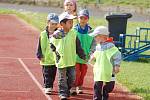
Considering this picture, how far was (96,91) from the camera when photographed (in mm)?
8188

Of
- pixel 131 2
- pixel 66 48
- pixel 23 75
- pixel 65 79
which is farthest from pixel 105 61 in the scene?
pixel 131 2

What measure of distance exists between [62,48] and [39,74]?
3349 mm

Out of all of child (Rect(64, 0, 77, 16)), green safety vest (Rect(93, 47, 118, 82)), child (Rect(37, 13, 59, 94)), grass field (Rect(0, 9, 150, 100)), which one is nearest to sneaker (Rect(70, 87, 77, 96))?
child (Rect(37, 13, 59, 94))

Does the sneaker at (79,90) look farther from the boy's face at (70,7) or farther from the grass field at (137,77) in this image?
the boy's face at (70,7)

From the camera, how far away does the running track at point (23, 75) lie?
32.0ft

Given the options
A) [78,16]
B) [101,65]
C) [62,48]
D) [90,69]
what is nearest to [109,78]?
[101,65]

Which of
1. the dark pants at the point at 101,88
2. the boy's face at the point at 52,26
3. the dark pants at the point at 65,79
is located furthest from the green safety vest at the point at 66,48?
the dark pants at the point at 101,88

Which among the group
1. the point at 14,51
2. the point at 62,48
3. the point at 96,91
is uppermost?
the point at 62,48

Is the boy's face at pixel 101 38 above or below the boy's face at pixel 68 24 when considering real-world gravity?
below

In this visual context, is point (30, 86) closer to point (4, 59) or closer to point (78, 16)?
point (78, 16)

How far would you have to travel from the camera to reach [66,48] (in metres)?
8.92

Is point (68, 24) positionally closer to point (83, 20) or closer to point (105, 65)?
point (83, 20)

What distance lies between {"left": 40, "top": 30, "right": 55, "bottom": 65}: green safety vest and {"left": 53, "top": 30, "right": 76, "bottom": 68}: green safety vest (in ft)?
2.36

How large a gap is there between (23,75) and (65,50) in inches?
125
